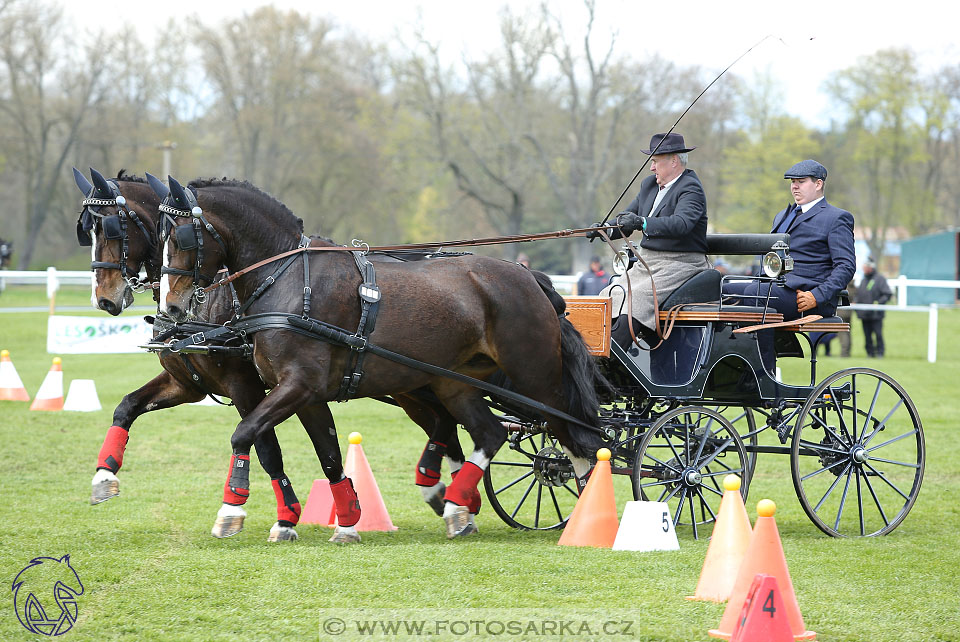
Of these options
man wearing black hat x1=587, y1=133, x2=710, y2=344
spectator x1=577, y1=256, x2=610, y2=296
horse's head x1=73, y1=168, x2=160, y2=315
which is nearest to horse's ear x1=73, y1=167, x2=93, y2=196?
horse's head x1=73, y1=168, x2=160, y2=315

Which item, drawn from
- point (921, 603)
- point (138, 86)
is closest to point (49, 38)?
point (138, 86)

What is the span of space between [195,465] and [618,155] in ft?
107

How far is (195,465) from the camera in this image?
8648 millimetres

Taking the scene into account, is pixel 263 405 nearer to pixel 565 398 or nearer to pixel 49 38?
pixel 565 398

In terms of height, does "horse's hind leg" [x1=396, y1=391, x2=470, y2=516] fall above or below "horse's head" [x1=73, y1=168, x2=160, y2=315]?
below

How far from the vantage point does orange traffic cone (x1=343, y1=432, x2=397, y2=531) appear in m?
6.32

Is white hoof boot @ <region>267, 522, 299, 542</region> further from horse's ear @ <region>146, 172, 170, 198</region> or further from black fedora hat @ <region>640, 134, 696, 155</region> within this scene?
black fedora hat @ <region>640, 134, 696, 155</region>

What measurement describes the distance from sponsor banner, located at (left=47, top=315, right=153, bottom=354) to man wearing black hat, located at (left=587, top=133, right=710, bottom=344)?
30.3 ft

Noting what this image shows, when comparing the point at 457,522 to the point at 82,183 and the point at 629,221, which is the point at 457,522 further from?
the point at 82,183

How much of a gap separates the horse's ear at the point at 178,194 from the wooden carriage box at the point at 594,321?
2.52 metres

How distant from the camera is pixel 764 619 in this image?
11.5 ft

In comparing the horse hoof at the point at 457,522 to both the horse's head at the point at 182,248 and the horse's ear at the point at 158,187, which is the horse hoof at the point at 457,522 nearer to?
the horse's head at the point at 182,248

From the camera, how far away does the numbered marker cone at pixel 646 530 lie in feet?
17.8

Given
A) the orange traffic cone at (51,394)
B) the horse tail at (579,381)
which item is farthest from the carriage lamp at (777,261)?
the orange traffic cone at (51,394)
